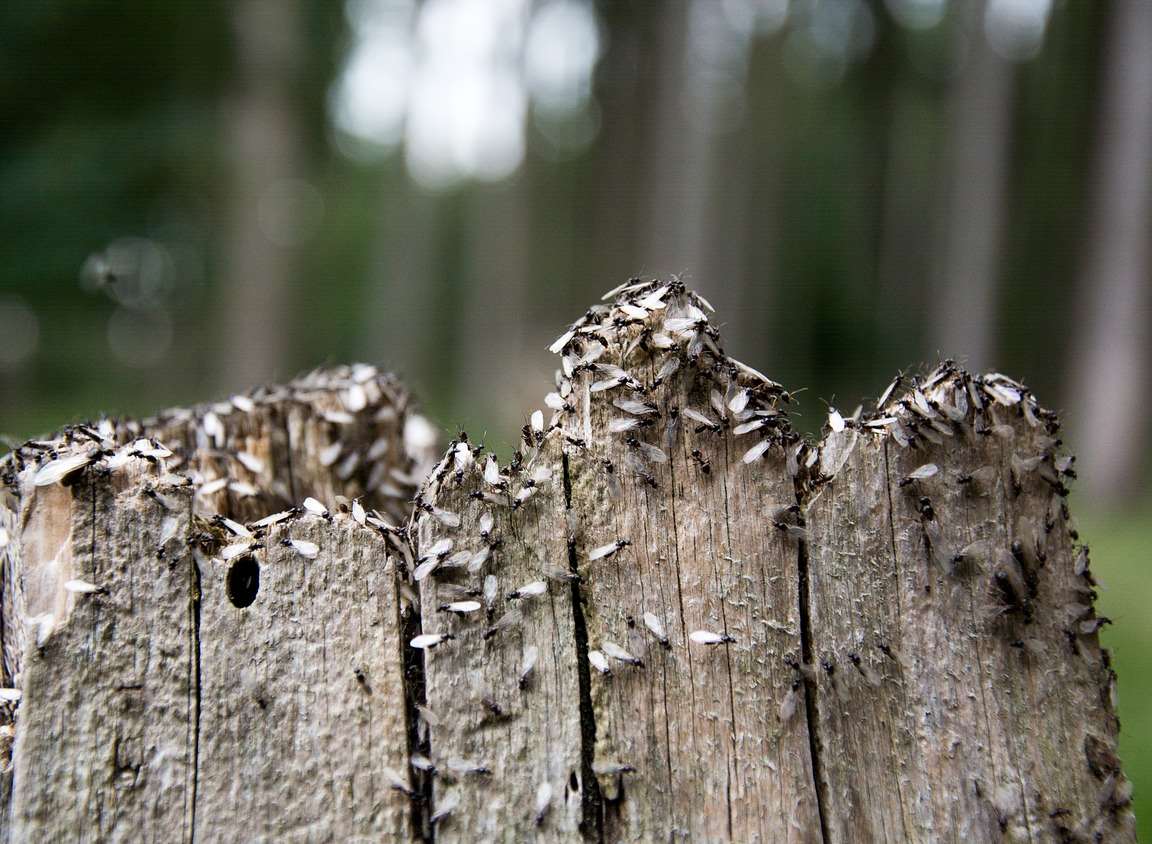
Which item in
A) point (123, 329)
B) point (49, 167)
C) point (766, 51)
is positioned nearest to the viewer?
point (49, 167)

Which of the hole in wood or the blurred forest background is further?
the blurred forest background

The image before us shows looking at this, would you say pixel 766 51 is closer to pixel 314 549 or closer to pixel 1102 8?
pixel 1102 8

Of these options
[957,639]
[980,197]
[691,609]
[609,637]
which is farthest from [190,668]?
[980,197]

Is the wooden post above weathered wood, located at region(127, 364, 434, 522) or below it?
below

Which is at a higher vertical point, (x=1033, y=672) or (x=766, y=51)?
(x=766, y=51)

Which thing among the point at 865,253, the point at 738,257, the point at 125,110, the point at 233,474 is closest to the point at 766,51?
the point at 738,257

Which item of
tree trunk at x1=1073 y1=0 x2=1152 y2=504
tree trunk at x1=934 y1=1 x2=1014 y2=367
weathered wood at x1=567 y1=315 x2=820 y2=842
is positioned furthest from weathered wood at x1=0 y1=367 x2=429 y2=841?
tree trunk at x1=934 y1=1 x2=1014 y2=367

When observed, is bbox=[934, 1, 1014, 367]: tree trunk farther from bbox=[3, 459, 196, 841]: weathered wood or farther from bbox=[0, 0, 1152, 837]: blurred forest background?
bbox=[3, 459, 196, 841]: weathered wood

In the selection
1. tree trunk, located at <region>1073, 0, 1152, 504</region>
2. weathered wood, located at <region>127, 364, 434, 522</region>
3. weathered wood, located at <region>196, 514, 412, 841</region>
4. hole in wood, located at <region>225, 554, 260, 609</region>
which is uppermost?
tree trunk, located at <region>1073, 0, 1152, 504</region>
